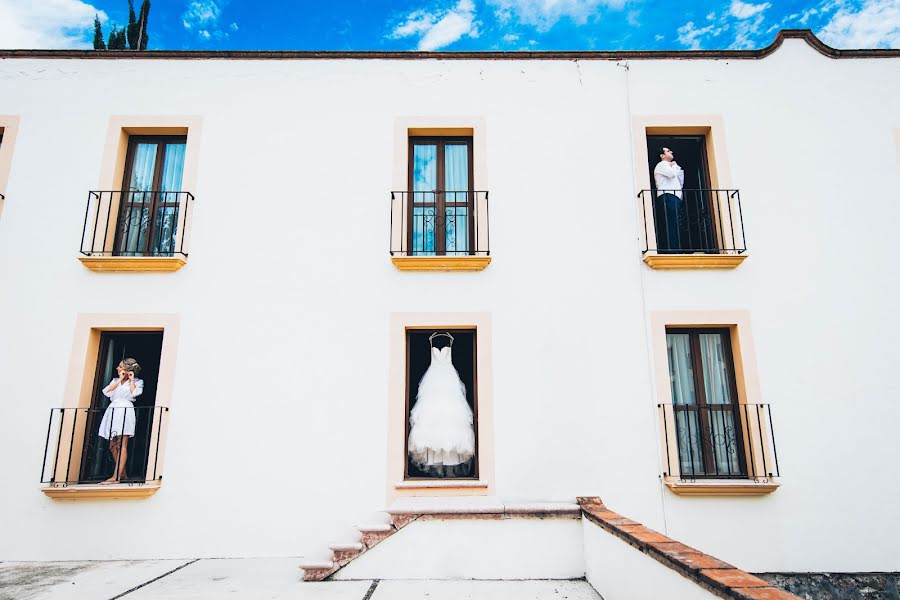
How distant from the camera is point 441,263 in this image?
645cm

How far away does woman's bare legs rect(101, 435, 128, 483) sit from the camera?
608 cm

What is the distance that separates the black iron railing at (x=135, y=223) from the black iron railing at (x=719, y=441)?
236 inches

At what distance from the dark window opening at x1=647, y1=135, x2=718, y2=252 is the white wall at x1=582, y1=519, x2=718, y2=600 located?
3.59m

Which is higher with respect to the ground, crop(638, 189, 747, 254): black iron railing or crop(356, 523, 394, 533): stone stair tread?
crop(638, 189, 747, 254): black iron railing

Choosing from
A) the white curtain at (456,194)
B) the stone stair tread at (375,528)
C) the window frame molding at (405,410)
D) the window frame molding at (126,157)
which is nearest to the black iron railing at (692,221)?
the white curtain at (456,194)

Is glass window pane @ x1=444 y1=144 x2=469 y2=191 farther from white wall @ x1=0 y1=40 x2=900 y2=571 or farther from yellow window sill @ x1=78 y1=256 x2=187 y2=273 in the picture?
yellow window sill @ x1=78 y1=256 x2=187 y2=273

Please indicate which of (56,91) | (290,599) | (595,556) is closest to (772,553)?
(595,556)

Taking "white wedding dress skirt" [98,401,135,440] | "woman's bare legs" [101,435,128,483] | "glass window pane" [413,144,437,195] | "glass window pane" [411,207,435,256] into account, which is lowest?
"woman's bare legs" [101,435,128,483]

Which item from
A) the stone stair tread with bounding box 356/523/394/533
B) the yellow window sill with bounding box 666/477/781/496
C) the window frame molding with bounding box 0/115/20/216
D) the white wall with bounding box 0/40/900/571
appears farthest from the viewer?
the window frame molding with bounding box 0/115/20/216

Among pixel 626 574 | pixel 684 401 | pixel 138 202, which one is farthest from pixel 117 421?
pixel 684 401

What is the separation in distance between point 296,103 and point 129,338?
3.54 metres

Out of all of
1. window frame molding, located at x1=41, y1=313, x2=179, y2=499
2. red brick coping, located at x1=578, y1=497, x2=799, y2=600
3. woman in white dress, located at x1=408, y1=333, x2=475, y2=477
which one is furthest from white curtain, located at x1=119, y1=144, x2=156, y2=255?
red brick coping, located at x1=578, y1=497, x2=799, y2=600

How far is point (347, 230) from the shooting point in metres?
6.71

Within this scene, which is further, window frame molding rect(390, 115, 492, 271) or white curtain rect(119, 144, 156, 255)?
white curtain rect(119, 144, 156, 255)
